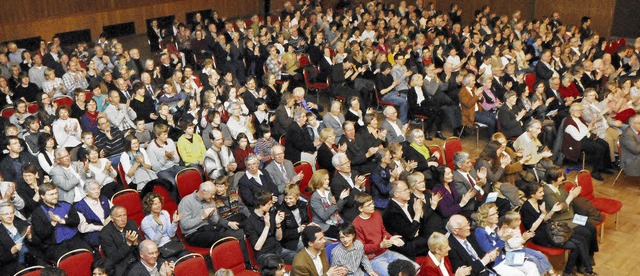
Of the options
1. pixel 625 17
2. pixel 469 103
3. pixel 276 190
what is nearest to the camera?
pixel 276 190

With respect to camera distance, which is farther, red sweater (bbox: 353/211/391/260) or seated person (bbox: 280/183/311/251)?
seated person (bbox: 280/183/311/251)

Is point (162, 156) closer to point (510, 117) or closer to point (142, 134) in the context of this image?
point (142, 134)

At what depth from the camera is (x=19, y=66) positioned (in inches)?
425

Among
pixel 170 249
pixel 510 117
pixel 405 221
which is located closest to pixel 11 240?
pixel 170 249

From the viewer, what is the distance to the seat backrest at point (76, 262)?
494cm

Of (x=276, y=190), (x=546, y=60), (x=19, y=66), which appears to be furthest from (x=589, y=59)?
(x=19, y=66)

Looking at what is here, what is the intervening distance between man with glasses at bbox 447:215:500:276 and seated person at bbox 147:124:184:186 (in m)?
3.23

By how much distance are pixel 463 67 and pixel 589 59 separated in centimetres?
223

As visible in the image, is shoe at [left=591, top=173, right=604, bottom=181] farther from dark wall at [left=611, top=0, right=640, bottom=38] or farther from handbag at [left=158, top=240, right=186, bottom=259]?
dark wall at [left=611, top=0, right=640, bottom=38]

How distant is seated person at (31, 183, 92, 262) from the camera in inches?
217

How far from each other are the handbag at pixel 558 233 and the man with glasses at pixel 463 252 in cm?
85

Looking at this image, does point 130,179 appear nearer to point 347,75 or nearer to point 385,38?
point 347,75

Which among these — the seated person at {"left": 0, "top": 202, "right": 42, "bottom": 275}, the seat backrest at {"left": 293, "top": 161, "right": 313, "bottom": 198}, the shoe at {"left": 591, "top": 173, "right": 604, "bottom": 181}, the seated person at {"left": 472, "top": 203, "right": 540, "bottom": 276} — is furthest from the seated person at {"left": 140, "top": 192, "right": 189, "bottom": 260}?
the shoe at {"left": 591, "top": 173, "right": 604, "bottom": 181}

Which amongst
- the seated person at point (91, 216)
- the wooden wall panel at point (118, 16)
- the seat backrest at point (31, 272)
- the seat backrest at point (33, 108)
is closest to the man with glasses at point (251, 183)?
the seated person at point (91, 216)
